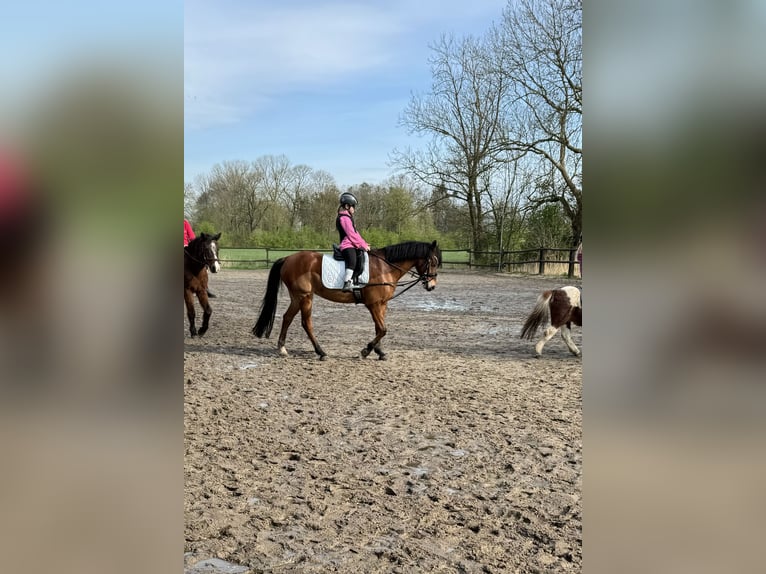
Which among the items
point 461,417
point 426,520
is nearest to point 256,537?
point 426,520

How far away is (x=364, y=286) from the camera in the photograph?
6672 mm

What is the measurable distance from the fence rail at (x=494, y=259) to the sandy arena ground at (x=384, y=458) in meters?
12.3

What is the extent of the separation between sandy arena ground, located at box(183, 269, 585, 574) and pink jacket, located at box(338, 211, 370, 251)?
4.28ft

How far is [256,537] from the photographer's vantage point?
8.31 ft

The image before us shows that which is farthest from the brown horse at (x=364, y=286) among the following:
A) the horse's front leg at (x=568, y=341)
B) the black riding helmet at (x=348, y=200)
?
the horse's front leg at (x=568, y=341)

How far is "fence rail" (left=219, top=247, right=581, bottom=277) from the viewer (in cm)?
1897

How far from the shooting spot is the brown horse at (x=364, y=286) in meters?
6.69

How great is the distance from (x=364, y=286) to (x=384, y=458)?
10.8 feet

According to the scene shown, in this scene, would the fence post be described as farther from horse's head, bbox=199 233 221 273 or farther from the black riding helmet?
horse's head, bbox=199 233 221 273

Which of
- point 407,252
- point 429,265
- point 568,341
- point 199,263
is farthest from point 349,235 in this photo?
point 568,341

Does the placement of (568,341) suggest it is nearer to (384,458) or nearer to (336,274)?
(336,274)
